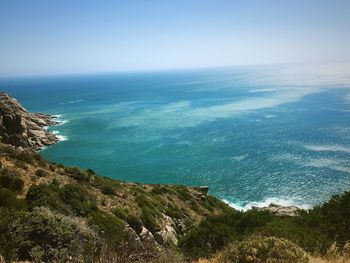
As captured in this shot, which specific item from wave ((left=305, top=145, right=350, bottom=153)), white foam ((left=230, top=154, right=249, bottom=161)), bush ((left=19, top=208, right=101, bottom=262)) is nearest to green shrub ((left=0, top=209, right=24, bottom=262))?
bush ((left=19, top=208, right=101, bottom=262))

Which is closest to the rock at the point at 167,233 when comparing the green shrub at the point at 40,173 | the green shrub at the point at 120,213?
the green shrub at the point at 120,213

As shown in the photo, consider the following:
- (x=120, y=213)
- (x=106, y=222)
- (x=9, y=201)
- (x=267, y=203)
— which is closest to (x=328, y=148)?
(x=267, y=203)

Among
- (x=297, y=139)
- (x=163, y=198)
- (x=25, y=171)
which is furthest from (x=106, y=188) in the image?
(x=297, y=139)

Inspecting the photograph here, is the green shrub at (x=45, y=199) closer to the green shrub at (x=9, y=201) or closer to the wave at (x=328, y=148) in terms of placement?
the green shrub at (x=9, y=201)

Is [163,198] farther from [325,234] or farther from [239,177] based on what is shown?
[239,177]

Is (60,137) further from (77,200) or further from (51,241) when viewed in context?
(51,241)

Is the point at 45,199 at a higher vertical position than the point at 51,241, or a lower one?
lower
